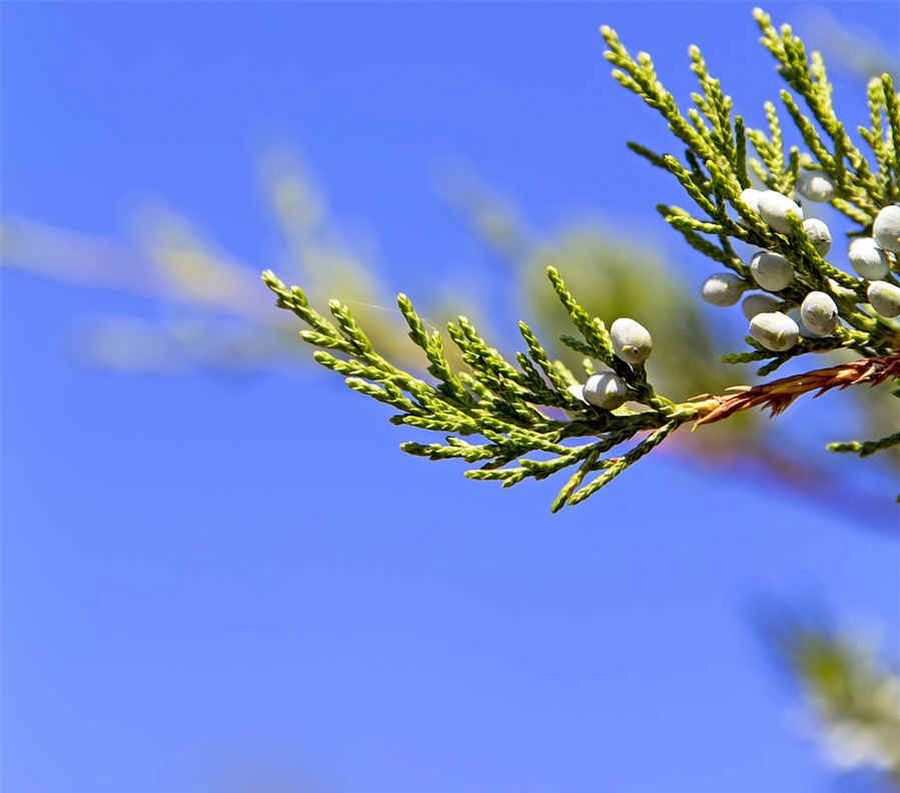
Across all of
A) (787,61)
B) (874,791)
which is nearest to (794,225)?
(787,61)

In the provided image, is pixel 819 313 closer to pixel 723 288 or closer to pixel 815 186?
pixel 723 288

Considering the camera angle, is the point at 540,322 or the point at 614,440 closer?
the point at 614,440

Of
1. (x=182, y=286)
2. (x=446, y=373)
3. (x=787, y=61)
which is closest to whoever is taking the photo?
(x=446, y=373)

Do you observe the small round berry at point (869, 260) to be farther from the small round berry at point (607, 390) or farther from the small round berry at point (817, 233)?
the small round berry at point (607, 390)

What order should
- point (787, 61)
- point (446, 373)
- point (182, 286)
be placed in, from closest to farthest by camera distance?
point (446, 373)
point (787, 61)
point (182, 286)

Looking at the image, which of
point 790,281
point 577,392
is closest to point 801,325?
point 790,281

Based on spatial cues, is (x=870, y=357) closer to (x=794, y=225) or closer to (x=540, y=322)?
(x=794, y=225)

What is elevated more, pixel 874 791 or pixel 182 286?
pixel 182 286
